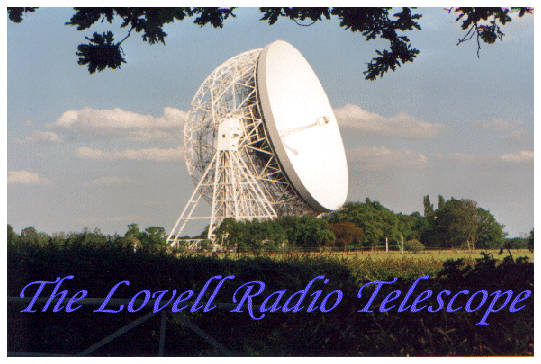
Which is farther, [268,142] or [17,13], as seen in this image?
[268,142]

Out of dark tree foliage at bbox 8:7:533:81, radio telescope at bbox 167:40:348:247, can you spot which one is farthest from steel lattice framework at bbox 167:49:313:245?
dark tree foliage at bbox 8:7:533:81

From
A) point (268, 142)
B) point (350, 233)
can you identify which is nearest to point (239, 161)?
point (268, 142)

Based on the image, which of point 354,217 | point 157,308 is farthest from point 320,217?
point 157,308

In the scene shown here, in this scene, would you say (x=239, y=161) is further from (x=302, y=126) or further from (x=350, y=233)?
(x=350, y=233)

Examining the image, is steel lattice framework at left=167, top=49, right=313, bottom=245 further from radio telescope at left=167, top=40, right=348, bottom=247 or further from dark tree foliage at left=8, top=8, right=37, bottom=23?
dark tree foliage at left=8, top=8, right=37, bottom=23

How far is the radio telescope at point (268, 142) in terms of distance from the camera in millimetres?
18625

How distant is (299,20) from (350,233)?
25.0 meters

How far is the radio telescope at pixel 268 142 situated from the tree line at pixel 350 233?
47.0 inches

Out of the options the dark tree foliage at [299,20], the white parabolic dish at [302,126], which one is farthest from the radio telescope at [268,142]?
the dark tree foliage at [299,20]

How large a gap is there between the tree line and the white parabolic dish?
230 cm

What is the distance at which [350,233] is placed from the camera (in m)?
29.9

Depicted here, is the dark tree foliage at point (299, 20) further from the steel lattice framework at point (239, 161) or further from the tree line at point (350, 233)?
the steel lattice framework at point (239, 161)

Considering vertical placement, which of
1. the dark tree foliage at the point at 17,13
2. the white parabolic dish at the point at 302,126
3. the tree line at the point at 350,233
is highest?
the white parabolic dish at the point at 302,126
